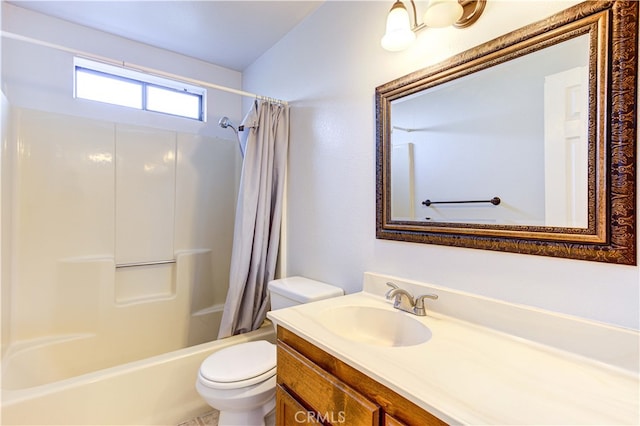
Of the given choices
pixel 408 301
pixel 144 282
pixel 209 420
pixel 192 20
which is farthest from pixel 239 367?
pixel 192 20

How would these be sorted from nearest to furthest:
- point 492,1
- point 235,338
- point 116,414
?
point 492,1, point 116,414, point 235,338

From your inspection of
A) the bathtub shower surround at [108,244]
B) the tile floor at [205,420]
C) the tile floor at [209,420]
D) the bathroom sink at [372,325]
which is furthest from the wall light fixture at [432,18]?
the tile floor at [205,420]

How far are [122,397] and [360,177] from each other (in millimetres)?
1649

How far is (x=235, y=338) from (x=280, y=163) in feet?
3.90

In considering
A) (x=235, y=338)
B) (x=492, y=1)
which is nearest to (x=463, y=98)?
(x=492, y=1)

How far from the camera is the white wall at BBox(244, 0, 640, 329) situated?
0.90 meters

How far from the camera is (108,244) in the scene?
2137 millimetres

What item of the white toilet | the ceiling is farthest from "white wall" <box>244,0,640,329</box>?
the white toilet

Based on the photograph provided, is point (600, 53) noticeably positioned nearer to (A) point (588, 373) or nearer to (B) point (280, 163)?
(A) point (588, 373)

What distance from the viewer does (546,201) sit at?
941mm

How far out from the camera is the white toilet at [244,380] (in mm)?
1324

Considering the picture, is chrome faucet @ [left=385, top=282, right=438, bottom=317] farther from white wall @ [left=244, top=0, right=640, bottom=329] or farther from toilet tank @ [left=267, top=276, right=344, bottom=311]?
toilet tank @ [left=267, top=276, right=344, bottom=311]

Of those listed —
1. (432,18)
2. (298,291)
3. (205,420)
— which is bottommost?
(205,420)

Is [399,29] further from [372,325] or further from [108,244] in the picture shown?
[108,244]
